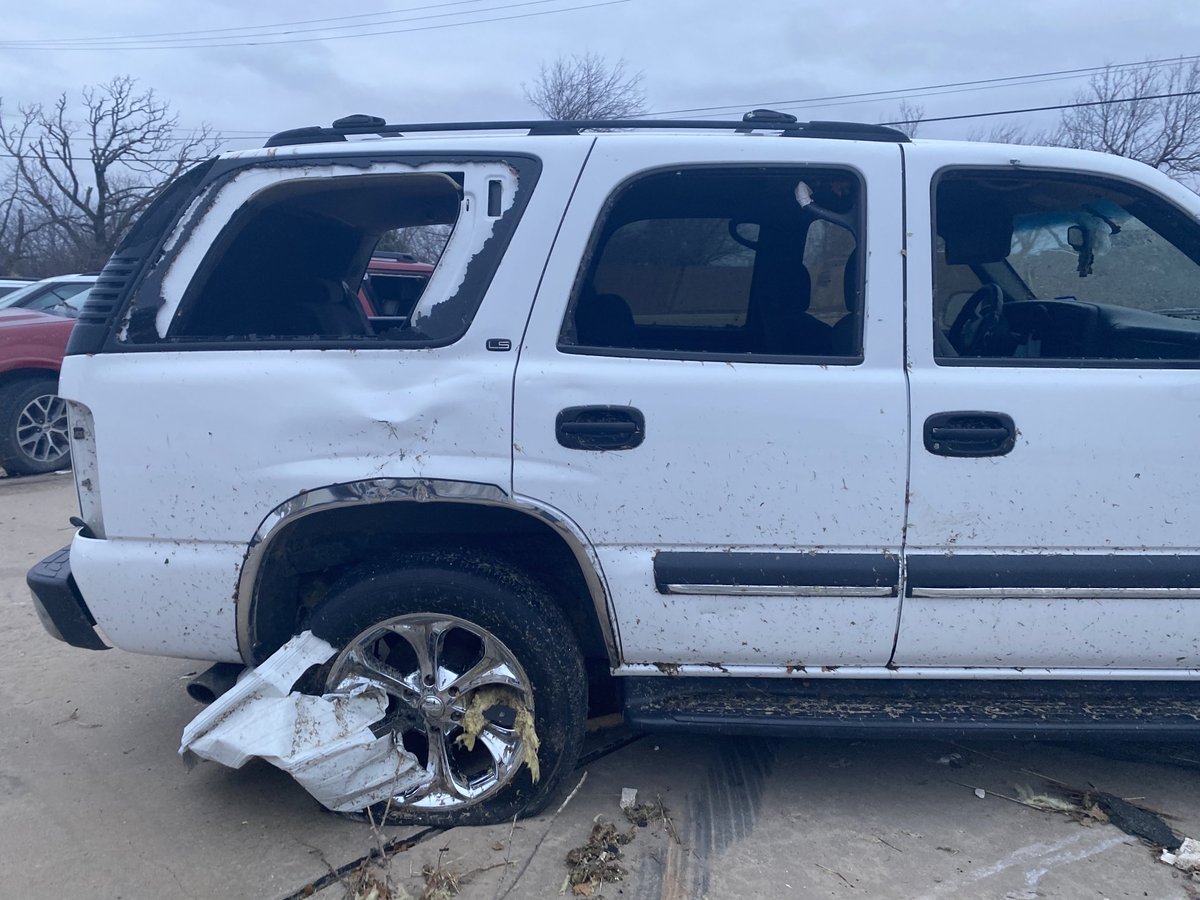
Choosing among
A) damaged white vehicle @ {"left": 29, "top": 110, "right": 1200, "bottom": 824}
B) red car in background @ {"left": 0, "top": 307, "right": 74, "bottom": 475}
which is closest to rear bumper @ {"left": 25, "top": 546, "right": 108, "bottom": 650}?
damaged white vehicle @ {"left": 29, "top": 110, "right": 1200, "bottom": 824}

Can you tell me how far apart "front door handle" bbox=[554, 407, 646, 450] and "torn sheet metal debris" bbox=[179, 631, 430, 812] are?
0.94m

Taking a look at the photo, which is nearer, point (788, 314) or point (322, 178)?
point (322, 178)

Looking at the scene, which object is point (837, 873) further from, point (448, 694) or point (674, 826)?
point (448, 694)

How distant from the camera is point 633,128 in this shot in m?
2.86

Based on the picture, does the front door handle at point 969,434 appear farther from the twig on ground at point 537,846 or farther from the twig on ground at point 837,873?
the twig on ground at point 537,846

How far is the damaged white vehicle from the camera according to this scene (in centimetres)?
258

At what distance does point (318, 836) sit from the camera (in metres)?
2.81

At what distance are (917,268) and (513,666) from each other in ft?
5.34

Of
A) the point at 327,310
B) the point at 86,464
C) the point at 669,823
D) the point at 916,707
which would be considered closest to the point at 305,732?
the point at 86,464

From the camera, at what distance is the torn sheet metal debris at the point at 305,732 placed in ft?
8.69

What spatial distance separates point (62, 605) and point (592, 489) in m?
1.66

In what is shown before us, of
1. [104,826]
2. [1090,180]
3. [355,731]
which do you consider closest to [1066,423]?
[1090,180]

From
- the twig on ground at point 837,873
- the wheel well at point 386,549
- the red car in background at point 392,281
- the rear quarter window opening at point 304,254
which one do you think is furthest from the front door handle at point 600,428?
the red car in background at point 392,281

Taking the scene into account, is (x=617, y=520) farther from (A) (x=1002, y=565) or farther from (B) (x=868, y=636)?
(A) (x=1002, y=565)
